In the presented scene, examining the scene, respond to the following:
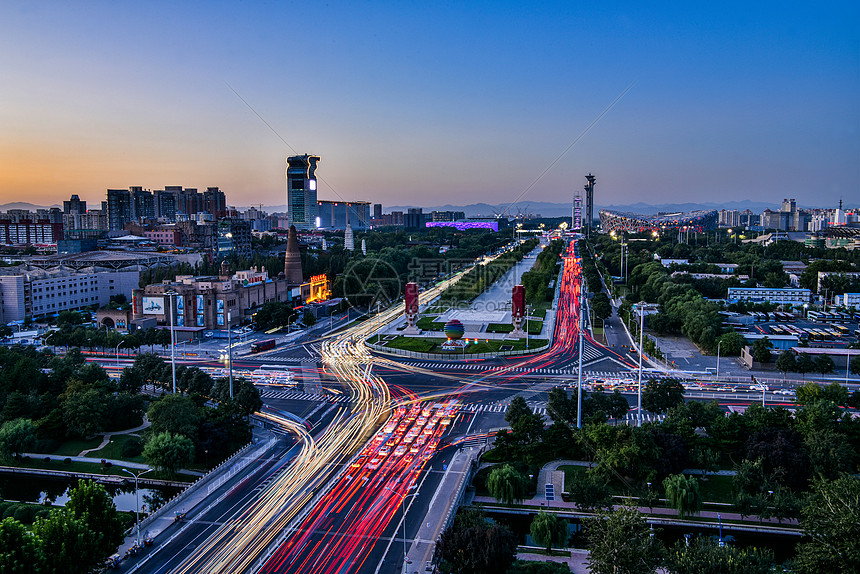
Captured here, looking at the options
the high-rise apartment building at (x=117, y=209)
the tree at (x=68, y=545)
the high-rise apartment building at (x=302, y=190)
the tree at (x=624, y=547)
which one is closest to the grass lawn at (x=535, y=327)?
the tree at (x=624, y=547)

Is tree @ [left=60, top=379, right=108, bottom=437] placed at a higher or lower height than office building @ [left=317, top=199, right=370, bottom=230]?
lower

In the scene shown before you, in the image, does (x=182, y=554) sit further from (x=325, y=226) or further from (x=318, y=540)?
(x=325, y=226)

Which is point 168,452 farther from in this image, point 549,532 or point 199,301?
point 199,301

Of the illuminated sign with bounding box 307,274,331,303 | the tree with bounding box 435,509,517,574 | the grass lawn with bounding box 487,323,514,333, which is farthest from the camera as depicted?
the illuminated sign with bounding box 307,274,331,303

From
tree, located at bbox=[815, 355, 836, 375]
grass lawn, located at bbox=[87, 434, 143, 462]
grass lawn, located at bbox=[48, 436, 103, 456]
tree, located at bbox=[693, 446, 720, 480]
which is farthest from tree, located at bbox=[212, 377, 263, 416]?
tree, located at bbox=[815, 355, 836, 375]

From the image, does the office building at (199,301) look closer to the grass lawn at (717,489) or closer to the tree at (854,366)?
the grass lawn at (717,489)

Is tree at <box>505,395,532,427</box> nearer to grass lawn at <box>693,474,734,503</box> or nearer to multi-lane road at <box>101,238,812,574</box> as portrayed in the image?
multi-lane road at <box>101,238,812,574</box>
